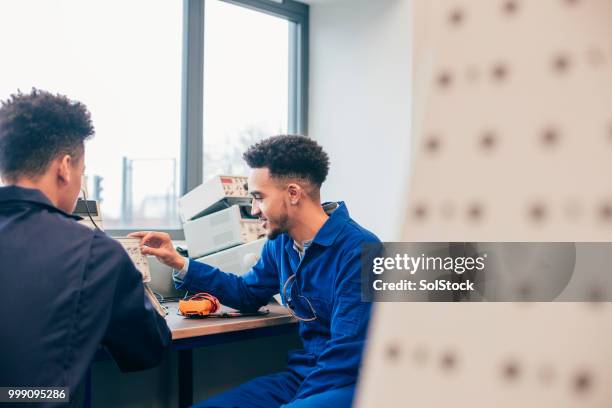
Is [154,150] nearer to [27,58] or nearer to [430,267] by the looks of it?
[27,58]

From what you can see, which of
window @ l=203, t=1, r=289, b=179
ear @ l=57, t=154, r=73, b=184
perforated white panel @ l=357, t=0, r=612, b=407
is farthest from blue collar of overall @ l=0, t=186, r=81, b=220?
window @ l=203, t=1, r=289, b=179

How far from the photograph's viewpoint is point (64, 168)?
1.27m

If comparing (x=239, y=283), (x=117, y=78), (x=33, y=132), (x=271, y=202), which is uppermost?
(x=117, y=78)

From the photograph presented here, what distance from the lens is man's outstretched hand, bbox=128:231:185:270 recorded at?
1982 millimetres

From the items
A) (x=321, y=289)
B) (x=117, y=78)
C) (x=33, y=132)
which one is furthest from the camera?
(x=117, y=78)

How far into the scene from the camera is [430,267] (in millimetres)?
202

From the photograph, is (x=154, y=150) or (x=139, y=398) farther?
(x=154, y=150)

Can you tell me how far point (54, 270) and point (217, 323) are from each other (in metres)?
0.90

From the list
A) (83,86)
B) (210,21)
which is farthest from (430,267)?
(210,21)

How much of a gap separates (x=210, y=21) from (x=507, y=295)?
11.3ft

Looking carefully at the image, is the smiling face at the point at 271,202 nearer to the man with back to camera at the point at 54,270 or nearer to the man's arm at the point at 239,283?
the man's arm at the point at 239,283

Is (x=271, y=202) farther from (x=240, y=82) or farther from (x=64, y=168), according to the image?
(x=240, y=82)

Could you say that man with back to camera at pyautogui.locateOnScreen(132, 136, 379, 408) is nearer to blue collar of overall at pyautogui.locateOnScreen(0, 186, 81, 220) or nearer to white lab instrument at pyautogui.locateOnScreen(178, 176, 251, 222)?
white lab instrument at pyautogui.locateOnScreen(178, 176, 251, 222)

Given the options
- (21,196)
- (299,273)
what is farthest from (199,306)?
(21,196)
